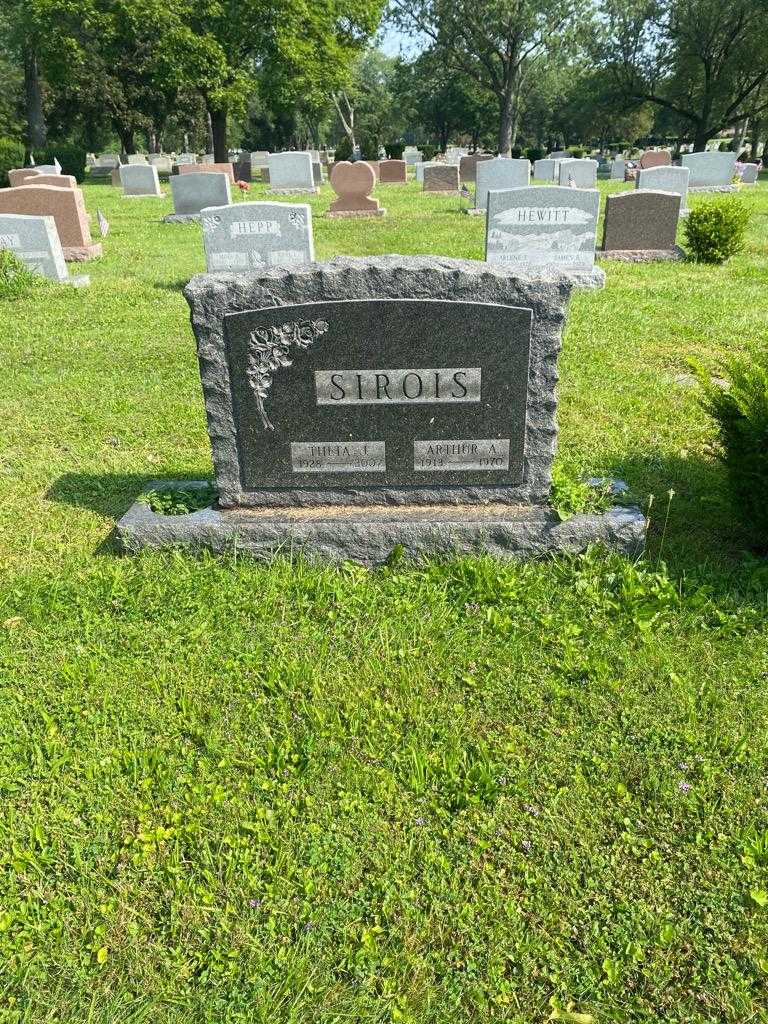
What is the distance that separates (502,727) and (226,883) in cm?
109

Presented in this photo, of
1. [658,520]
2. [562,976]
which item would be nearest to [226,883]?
[562,976]

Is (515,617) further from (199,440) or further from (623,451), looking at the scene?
(199,440)

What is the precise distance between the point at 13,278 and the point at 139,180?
52.9 feet

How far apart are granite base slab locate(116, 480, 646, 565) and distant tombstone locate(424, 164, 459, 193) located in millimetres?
22672

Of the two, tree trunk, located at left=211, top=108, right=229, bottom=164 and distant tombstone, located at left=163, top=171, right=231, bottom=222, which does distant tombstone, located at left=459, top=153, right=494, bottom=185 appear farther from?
distant tombstone, located at left=163, top=171, right=231, bottom=222

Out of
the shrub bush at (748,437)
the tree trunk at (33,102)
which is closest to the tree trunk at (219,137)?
the tree trunk at (33,102)

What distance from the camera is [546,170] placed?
96.1ft

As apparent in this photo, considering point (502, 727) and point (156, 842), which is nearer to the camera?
point (156, 842)

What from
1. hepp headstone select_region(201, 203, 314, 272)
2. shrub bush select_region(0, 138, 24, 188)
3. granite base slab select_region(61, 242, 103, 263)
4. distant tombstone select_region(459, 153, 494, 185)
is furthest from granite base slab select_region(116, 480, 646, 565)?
shrub bush select_region(0, 138, 24, 188)

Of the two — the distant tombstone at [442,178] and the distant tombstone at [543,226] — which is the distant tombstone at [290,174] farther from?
the distant tombstone at [543,226]

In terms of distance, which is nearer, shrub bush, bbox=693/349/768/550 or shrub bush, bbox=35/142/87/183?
shrub bush, bbox=693/349/768/550

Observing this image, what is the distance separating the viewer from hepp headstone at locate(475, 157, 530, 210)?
52.6ft

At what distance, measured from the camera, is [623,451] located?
16.0 ft

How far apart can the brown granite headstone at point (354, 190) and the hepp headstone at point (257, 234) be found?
900 cm
